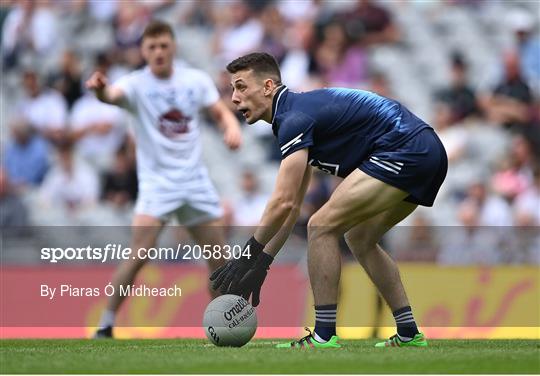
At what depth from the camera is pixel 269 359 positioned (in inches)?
280

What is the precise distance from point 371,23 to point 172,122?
26.5ft

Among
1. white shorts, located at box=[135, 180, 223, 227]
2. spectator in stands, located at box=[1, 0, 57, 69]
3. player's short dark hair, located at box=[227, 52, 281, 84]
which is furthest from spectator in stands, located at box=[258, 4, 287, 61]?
player's short dark hair, located at box=[227, 52, 281, 84]

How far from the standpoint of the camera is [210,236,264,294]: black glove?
7.88 m

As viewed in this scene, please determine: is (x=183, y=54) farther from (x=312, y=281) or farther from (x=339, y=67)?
(x=312, y=281)

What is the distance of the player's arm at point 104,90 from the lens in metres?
10.2

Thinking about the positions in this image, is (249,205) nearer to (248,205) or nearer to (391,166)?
(248,205)

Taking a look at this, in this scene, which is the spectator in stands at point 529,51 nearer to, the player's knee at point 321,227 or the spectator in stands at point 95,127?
the spectator in stands at point 95,127

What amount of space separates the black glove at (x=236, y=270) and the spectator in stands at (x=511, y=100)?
32.0 ft

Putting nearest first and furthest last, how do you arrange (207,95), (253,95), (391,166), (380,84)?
(391,166) < (253,95) < (207,95) < (380,84)

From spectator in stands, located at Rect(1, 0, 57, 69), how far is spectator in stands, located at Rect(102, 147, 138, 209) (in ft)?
11.0

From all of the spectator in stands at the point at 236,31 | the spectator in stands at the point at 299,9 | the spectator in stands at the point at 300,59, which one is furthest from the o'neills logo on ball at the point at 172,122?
the spectator in stands at the point at 299,9

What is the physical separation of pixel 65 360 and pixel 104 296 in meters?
5.98

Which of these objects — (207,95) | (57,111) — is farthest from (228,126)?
(57,111)

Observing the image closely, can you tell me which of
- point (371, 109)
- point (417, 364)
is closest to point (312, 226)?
point (371, 109)
